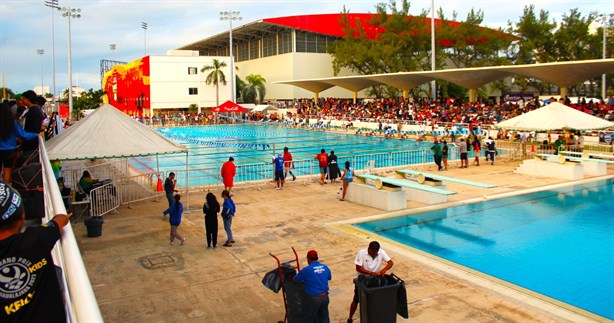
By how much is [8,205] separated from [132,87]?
76.9 m

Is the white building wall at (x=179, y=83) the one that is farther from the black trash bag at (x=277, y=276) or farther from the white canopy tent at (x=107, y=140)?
the black trash bag at (x=277, y=276)

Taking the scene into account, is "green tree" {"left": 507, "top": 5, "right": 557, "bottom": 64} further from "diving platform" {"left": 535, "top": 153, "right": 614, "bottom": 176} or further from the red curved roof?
"diving platform" {"left": 535, "top": 153, "right": 614, "bottom": 176}

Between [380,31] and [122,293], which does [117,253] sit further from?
[380,31]

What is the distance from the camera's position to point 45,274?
2746 mm

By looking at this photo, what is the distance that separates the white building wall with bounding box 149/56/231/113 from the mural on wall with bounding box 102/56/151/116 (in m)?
1.21

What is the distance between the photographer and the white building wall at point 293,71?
7256cm

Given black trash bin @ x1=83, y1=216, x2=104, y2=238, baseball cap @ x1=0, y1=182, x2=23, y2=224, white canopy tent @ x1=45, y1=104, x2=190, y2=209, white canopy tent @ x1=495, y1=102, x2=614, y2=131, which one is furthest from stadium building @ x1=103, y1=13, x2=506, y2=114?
baseball cap @ x1=0, y1=182, x2=23, y2=224

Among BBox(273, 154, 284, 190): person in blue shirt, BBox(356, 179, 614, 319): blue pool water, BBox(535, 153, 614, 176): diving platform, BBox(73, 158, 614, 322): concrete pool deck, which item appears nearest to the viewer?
BBox(73, 158, 614, 322): concrete pool deck

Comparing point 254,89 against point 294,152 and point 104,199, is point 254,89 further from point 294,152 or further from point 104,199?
point 104,199

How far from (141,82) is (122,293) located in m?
66.0

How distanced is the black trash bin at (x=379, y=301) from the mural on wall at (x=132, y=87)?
65109 millimetres

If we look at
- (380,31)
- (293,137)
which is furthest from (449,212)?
(380,31)

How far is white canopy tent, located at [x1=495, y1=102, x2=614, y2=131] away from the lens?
21641mm

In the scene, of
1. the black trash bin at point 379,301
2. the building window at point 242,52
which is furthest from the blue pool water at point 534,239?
the building window at point 242,52
